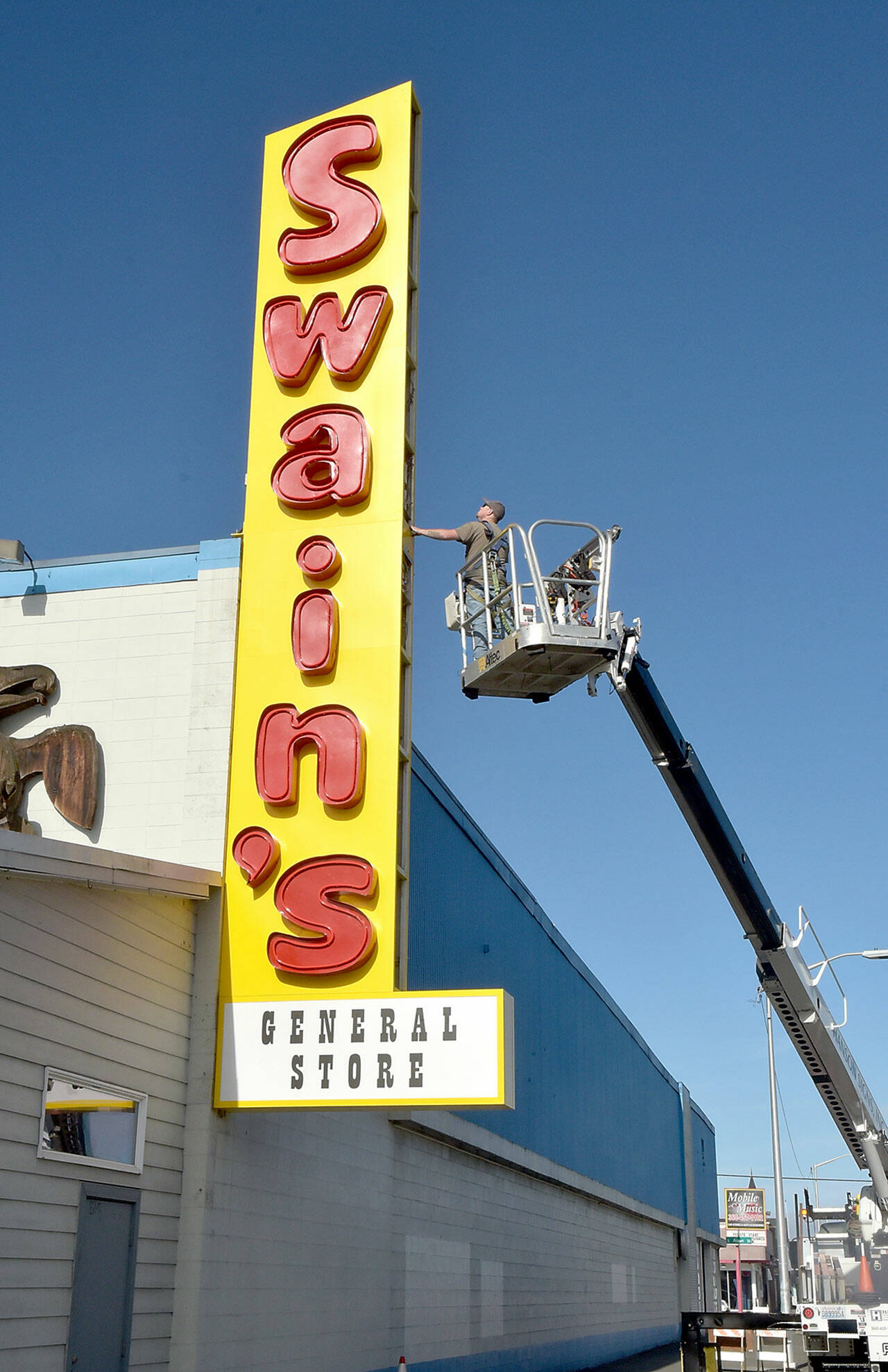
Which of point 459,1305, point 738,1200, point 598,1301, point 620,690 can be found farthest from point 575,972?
point 738,1200

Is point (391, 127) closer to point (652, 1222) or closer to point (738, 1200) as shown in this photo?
point (652, 1222)

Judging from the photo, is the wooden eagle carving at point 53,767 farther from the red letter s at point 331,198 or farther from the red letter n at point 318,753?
the red letter s at point 331,198

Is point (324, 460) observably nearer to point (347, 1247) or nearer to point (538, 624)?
point (538, 624)

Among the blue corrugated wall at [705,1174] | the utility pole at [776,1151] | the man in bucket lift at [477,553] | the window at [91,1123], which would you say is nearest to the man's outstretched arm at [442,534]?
the man in bucket lift at [477,553]

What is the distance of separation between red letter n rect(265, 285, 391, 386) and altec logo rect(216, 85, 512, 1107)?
23mm

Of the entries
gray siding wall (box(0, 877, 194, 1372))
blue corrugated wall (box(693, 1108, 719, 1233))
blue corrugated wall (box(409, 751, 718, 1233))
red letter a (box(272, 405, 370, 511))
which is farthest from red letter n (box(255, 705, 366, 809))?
blue corrugated wall (box(693, 1108, 719, 1233))

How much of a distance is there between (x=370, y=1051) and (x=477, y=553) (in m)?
5.46

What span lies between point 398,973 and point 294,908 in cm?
126

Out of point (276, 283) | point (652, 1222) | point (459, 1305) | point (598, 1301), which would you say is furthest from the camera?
point (652, 1222)

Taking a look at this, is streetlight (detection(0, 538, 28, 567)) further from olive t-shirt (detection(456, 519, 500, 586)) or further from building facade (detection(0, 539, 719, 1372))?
olive t-shirt (detection(456, 519, 500, 586))

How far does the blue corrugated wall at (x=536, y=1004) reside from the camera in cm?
2142

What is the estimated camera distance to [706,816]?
61.6 ft

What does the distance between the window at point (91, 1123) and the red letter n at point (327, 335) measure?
26.9ft

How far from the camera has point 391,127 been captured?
16797mm
